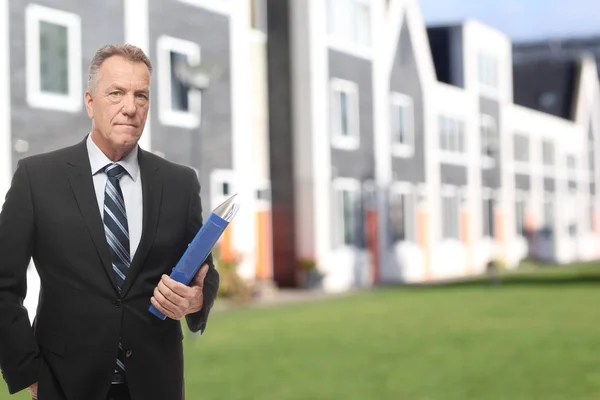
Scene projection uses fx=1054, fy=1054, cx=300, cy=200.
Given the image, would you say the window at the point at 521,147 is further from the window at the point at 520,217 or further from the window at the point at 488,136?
the window at the point at 488,136

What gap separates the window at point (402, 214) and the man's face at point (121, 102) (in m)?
31.2

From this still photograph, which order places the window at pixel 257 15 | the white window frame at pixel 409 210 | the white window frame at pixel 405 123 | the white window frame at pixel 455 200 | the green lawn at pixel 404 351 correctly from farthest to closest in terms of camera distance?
the white window frame at pixel 455 200
the white window frame at pixel 409 210
the white window frame at pixel 405 123
the window at pixel 257 15
the green lawn at pixel 404 351

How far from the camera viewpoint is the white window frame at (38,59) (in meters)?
18.4

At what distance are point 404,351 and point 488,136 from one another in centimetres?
3135

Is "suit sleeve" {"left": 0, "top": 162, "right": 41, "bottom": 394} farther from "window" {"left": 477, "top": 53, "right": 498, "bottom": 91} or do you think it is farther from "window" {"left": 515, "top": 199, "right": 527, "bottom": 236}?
"window" {"left": 515, "top": 199, "right": 527, "bottom": 236}

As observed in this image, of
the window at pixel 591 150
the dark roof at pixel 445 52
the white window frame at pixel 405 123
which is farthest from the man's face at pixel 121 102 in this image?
the window at pixel 591 150

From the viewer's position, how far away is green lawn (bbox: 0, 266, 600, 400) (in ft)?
35.7

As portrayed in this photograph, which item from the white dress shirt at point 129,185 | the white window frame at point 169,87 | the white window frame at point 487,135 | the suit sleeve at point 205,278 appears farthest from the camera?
the white window frame at point 487,135

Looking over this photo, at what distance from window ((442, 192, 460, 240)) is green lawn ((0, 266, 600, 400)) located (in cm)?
1474

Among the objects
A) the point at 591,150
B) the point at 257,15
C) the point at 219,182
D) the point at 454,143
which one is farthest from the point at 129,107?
the point at 591,150

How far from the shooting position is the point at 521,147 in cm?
4891

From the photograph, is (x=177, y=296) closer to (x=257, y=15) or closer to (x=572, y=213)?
(x=257, y=15)

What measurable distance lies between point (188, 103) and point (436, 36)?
22435mm

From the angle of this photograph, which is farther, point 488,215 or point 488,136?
point 488,136
